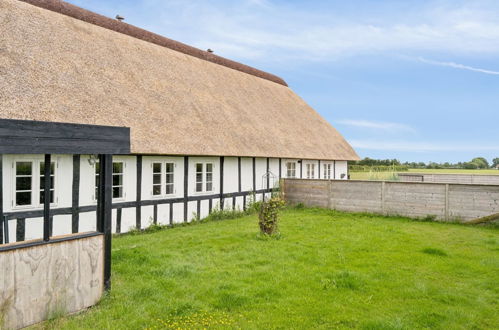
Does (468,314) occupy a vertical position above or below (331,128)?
below

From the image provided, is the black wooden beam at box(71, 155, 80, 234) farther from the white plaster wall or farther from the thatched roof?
the white plaster wall

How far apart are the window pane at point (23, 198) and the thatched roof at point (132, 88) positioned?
66.9 inches

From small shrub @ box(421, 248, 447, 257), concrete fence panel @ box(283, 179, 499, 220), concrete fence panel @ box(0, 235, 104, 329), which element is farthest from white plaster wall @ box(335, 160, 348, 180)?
concrete fence panel @ box(0, 235, 104, 329)

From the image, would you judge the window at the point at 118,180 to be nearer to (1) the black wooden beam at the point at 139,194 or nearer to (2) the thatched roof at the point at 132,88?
(1) the black wooden beam at the point at 139,194

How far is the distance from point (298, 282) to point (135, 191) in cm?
626

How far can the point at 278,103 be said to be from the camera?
22719 millimetres

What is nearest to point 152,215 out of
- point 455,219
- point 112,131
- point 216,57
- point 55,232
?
point 55,232

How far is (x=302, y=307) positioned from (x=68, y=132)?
3.97 metres

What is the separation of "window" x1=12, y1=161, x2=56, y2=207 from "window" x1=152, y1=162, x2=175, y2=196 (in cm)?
345

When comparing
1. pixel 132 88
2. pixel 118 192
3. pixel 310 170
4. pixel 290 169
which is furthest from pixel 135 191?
pixel 310 170

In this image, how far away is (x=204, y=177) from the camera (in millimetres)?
13633

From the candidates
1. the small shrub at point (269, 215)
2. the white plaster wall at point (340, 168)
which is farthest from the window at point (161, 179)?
the white plaster wall at point (340, 168)

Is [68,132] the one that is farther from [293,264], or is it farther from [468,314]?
[468,314]

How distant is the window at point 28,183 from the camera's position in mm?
8406
